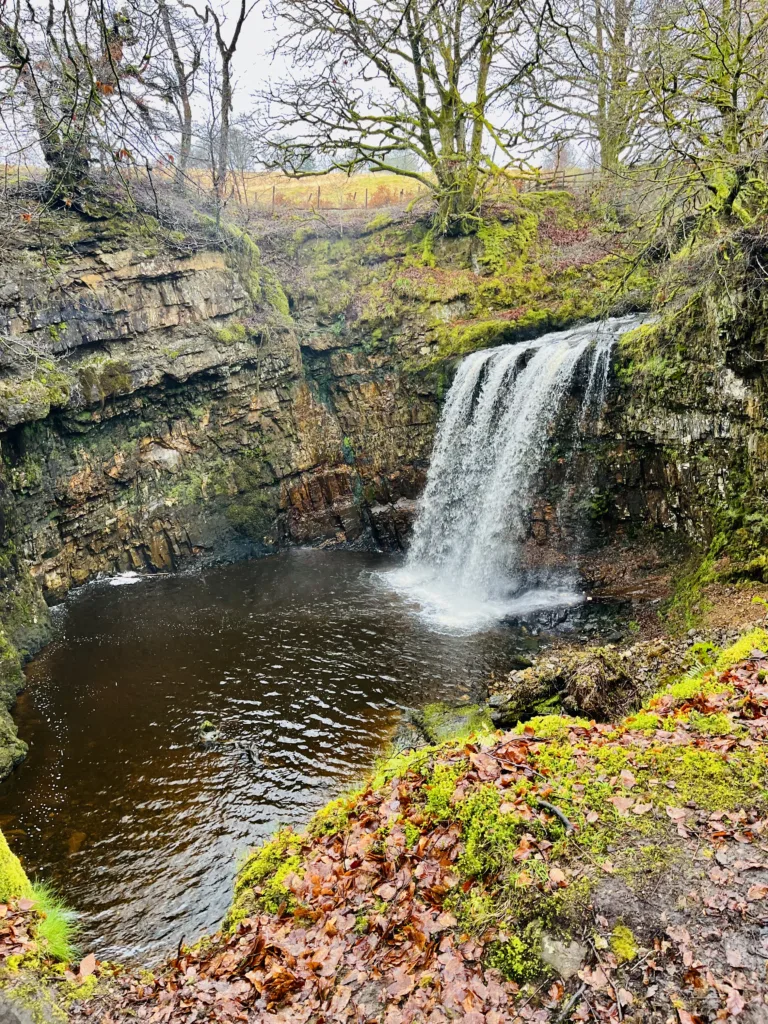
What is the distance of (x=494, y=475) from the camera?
12750mm

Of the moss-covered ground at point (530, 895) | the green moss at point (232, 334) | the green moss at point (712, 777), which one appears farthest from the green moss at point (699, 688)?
the green moss at point (232, 334)

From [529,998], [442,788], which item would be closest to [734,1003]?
[529,998]

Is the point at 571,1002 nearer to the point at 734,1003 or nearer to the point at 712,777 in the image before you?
the point at 734,1003

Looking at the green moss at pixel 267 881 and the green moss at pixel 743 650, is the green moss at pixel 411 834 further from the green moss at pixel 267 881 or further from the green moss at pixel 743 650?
the green moss at pixel 743 650

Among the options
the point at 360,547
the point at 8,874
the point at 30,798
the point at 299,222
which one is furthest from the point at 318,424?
the point at 8,874

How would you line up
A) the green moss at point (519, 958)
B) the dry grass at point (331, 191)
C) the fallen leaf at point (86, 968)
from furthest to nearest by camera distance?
the dry grass at point (331, 191), the fallen leaf at point (86, 968), the green moss at point (519, 958)

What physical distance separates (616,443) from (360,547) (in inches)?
312

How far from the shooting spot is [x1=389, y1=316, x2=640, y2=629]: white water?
443 inches

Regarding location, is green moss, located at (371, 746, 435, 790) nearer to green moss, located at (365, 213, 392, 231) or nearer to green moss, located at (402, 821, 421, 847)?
green moss, located at (402, 821, 421, 847)

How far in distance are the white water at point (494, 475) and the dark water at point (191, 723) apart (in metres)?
1.35

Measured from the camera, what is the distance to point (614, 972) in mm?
2205

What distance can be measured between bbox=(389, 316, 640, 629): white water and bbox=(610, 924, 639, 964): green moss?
8157 millimetres

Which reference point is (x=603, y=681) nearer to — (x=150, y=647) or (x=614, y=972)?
(x=614, y=972)

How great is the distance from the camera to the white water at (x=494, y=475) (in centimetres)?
1126
